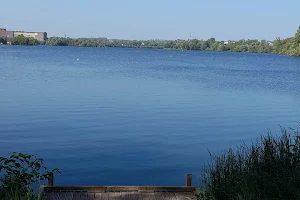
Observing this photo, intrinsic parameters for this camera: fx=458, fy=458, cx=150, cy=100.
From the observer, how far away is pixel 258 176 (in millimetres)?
5547

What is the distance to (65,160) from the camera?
34.3ft

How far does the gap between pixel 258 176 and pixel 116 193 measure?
195 cm

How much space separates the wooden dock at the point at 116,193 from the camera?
20.0ft

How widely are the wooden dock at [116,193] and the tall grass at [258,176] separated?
330 mm

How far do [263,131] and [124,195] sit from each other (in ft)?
Answer: 28.7

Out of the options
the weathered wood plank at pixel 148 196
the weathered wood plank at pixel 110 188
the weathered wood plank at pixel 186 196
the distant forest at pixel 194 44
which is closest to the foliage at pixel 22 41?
the distant forest at pixel 194 44

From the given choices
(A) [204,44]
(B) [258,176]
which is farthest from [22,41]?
(B) [258,176]

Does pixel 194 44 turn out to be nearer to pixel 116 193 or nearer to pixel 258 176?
pixel 116 193

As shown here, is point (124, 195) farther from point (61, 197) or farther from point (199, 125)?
point (199, 125)

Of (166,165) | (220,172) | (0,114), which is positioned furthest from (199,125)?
(220,172)

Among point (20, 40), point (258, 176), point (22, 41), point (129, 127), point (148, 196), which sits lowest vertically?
point (129, 127)

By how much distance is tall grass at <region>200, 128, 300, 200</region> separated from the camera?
17.1 feet

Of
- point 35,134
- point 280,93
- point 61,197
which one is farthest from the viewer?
point 280,93

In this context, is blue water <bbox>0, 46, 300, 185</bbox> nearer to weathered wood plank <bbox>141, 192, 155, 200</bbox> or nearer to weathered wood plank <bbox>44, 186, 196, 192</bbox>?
weathered wood plank <bbox>44, 186, 196, 192</bbox>
